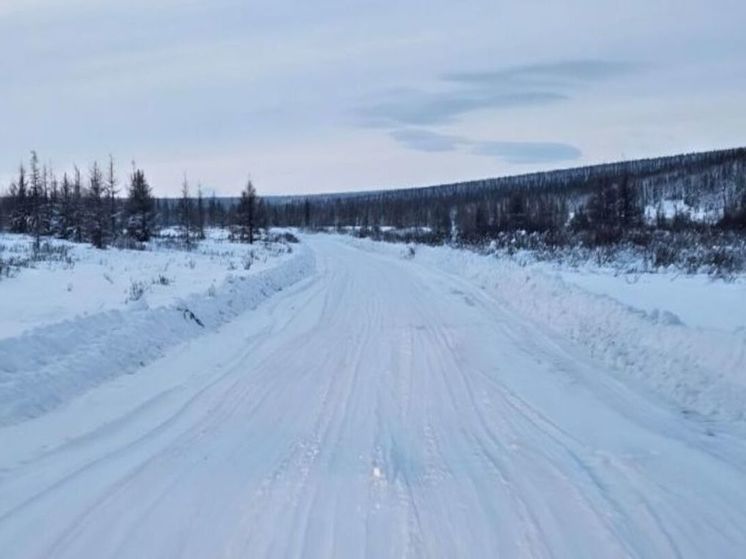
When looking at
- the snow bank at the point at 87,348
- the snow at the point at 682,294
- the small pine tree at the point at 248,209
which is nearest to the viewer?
the snow bank at the point at 87,348

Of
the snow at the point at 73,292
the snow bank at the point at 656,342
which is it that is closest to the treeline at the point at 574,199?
the snow at the point at 73,292

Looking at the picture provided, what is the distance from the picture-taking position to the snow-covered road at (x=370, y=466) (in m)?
4.09

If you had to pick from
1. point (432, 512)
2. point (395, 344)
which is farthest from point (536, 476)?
point (395, 344)

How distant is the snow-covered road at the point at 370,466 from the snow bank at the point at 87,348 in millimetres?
333

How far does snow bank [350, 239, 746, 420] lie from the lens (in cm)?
736

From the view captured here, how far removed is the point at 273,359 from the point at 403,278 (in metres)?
14.5

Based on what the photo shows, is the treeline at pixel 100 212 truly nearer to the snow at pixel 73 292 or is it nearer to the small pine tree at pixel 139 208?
the small pine tree at pixel 139 208

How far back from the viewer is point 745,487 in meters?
5.01

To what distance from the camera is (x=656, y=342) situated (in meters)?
9.19

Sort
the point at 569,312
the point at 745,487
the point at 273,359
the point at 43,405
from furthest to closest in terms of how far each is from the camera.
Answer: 1. the point at 569,312
2. the point at 273,359
3. the point at 43,405
4. the point at 745,487

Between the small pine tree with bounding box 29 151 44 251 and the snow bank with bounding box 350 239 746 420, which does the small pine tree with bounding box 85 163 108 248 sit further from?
the snow bank with bounding box 350 239 746 420

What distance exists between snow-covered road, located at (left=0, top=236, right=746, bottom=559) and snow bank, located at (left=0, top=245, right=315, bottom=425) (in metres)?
0.33

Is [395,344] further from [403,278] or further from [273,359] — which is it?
[403,278]

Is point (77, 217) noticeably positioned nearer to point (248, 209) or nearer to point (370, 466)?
point (248, 209)
